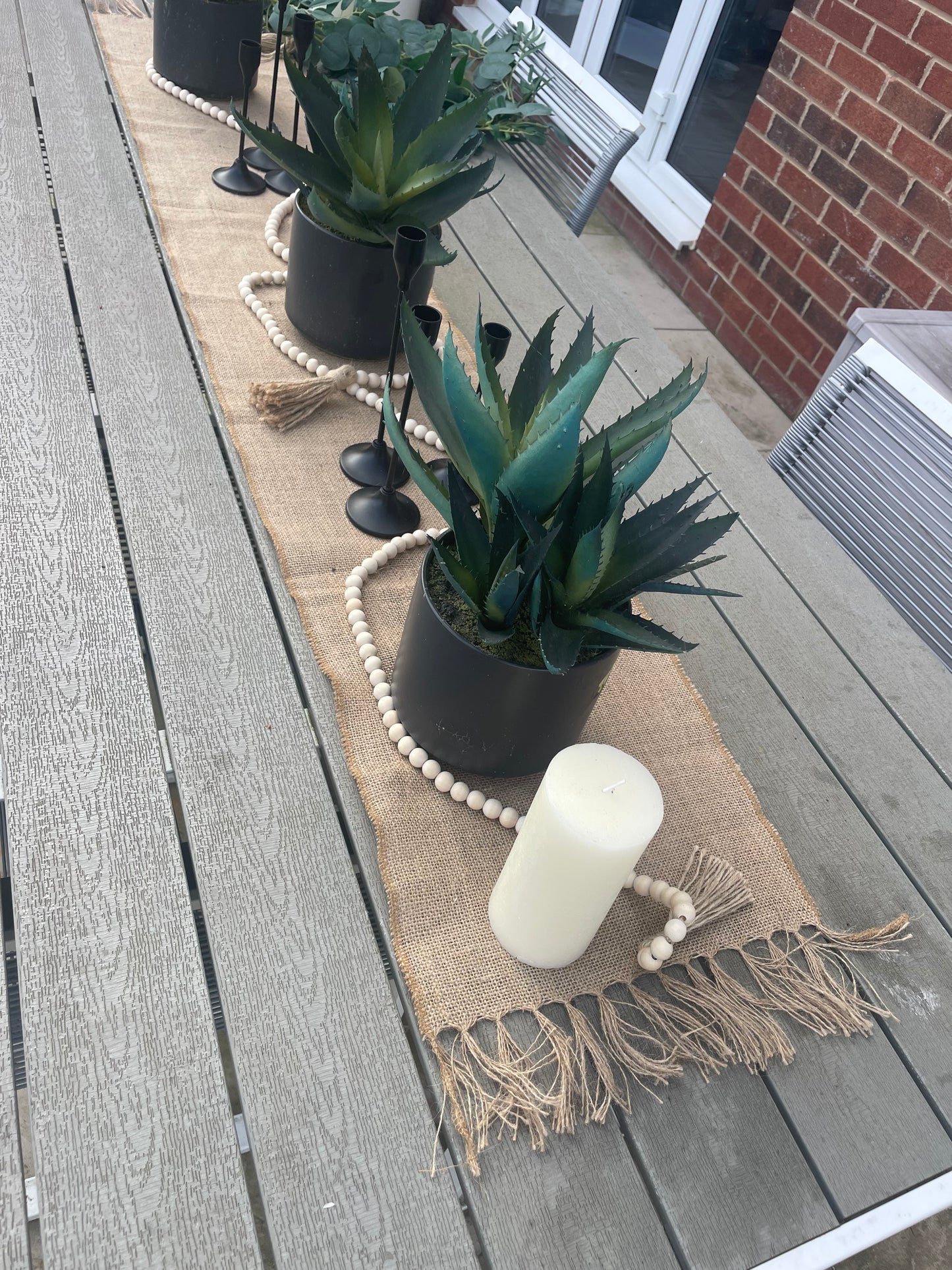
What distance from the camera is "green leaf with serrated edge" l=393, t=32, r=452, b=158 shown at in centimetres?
101

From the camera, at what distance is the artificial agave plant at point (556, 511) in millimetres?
644

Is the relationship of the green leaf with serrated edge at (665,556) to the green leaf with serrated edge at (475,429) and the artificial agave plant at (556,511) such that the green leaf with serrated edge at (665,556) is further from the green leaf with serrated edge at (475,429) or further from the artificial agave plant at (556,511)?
the green leaf with serrated edge at (475,429)

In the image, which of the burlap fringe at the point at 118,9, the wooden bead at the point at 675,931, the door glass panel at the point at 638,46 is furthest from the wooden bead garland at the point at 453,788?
the door glass panel at the point at 638,46

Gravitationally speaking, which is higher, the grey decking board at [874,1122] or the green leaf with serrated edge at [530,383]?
the green leaf with serrated edge at [530,383]

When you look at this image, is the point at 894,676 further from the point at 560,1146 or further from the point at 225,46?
the point at 225,46

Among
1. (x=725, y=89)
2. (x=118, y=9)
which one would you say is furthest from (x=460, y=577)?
(x=725, y=89)

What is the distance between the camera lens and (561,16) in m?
3.24

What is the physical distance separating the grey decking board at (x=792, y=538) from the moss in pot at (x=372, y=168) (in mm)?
364

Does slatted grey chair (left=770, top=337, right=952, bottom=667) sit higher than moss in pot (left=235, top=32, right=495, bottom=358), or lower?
lower

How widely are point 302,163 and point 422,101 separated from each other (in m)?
0.15

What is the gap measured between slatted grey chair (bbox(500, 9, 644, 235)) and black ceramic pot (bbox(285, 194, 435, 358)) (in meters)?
0.70

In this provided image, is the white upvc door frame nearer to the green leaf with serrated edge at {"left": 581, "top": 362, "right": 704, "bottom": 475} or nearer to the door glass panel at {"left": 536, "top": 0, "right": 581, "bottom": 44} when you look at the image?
the door glass panel at {"left": 536, "top": 0, "right": 581, "bottom": 44}

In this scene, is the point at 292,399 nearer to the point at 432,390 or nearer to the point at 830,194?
the point at 432,390

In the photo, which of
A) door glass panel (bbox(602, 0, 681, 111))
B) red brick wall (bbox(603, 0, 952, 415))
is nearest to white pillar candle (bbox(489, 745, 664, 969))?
red brick wall (bbox(603, 0, 952, 415))
